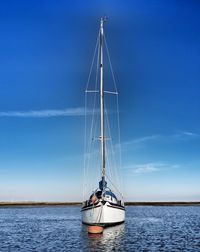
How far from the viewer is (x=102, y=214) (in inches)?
2333

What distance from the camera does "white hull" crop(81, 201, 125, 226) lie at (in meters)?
59.0

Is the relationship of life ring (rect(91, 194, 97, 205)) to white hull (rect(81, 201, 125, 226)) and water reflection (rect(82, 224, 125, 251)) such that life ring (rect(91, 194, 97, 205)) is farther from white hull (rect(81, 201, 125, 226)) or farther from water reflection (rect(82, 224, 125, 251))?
water reflection (rect(82, 224, 125, 251))

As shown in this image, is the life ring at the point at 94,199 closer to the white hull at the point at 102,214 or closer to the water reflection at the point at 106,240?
the white hull at the point at 102,214

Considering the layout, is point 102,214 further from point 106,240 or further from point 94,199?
point 106,240

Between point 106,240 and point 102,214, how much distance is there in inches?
312

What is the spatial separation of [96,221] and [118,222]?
5.09 m

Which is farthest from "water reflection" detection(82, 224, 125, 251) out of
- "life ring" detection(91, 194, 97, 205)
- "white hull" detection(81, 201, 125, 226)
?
"life ring" detection(91, 194, 97, 205)

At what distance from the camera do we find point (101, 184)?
62594mm

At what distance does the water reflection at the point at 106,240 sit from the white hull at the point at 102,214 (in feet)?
4.65

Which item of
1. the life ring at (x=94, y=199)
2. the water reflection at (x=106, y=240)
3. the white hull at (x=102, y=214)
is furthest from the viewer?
the life ring at (x=94, y=199)

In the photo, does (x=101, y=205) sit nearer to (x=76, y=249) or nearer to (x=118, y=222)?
(x=118, y=222)

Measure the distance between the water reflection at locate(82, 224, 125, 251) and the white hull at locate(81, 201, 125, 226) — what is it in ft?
4.65

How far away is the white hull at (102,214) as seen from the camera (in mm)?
59044

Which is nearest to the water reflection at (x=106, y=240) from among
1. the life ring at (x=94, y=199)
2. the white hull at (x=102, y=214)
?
the white hull at (x=102, y=214)
